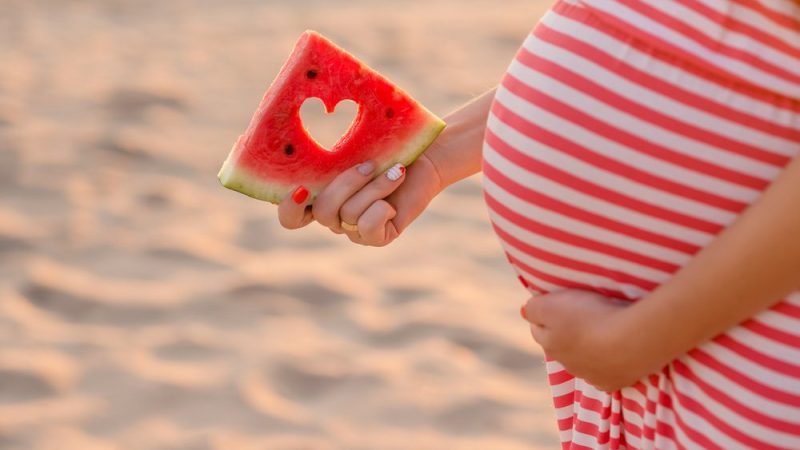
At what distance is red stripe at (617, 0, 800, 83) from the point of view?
132 centimetres

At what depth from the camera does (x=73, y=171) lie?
4777 mm

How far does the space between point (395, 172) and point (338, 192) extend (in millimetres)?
94

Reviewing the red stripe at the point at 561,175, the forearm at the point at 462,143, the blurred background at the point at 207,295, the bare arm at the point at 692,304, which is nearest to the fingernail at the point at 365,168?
the forearm at the point at 462,143

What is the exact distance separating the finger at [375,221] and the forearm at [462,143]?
14 cm

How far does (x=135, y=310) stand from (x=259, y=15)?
11.2 feet

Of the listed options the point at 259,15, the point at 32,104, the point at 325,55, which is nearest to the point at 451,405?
the point at 325,55

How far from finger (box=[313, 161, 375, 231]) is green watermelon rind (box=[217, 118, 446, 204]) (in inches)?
0.9

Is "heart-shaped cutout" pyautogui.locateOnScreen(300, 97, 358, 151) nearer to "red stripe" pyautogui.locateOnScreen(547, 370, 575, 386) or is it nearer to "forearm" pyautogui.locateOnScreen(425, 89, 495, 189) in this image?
"forearm" pyautogui.locateOnScreen(425, 89, 495, 189)

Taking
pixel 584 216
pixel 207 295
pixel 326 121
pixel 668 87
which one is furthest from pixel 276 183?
pixel 326 121

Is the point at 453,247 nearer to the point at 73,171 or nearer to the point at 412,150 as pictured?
the point at 73,171

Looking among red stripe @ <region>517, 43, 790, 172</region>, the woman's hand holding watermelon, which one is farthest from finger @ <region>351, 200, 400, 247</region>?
red stripe @ <region>517, 43, 790, 172</region>

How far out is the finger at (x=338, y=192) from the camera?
6.00 ft

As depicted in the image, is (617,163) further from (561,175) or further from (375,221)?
(375,221)

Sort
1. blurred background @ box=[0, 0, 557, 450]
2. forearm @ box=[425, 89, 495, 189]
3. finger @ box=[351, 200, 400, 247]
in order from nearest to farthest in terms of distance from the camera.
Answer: finger @ box=[351, 200, 400, 247] < forearm @ box=[425, 89, 495, 189] < blurred background @ box=[0, 0, 557, 450]
